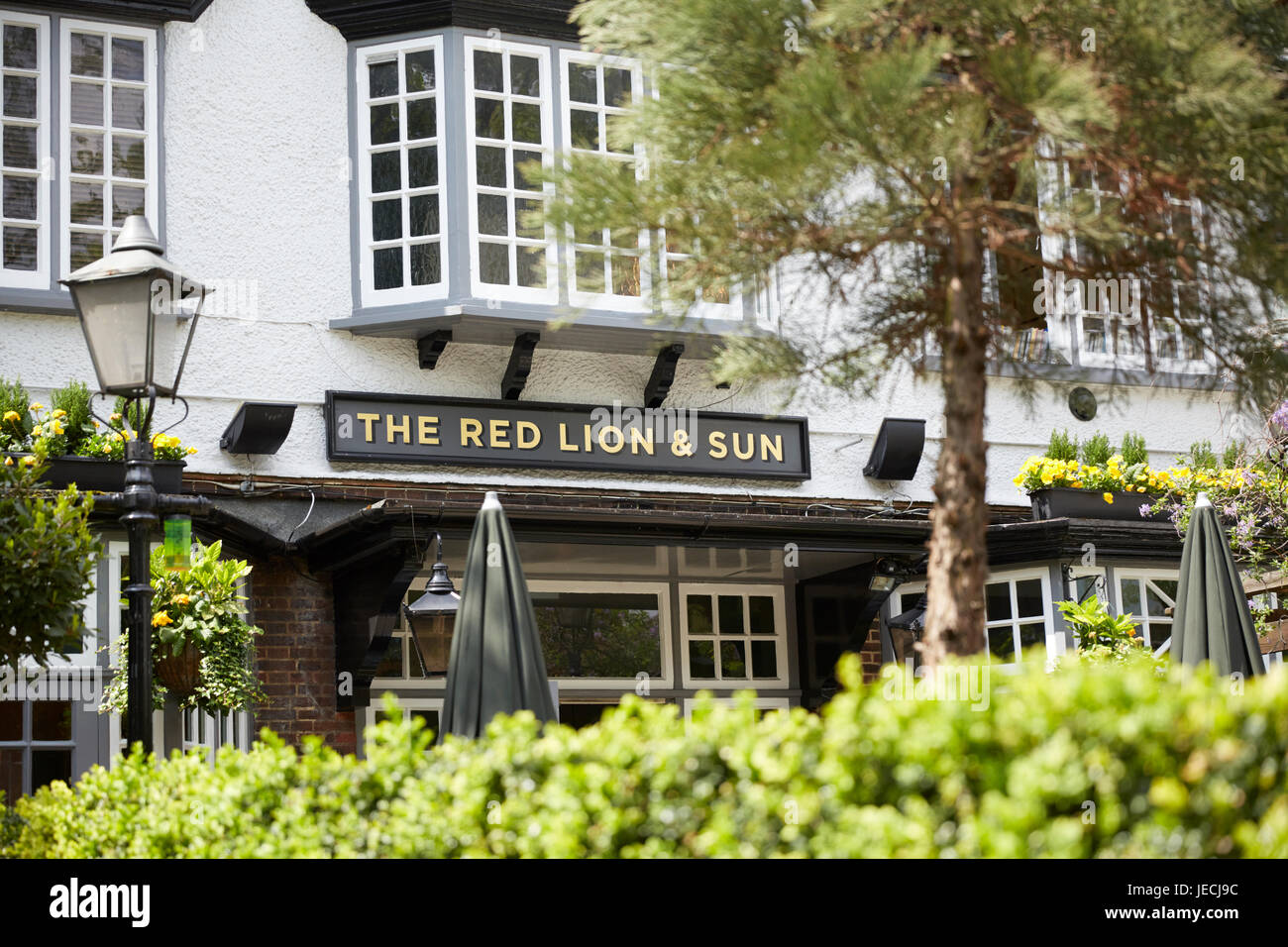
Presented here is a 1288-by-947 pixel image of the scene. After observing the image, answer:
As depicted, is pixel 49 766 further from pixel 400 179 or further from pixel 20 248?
pixel 400 179

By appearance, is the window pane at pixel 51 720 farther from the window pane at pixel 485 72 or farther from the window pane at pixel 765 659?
the window pane at pixel 765 659

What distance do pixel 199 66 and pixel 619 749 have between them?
314 inches

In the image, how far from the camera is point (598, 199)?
5566mm

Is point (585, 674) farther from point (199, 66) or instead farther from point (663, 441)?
point (199, 66)

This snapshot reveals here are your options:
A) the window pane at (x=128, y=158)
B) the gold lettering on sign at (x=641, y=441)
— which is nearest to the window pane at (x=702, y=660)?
the gold lettering on sign at (x=641, y=441)

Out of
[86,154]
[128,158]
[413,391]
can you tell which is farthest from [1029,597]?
[86,154]

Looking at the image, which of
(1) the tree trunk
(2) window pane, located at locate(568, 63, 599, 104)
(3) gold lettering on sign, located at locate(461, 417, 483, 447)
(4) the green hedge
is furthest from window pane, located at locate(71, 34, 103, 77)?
(1) the tree trunk

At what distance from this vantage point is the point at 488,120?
36.3 ft

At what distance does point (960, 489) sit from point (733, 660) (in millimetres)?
6906

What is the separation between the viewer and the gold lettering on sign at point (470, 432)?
10.8 m

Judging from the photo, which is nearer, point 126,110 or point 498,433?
point 126,110

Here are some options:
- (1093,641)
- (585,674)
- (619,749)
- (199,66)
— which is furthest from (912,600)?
(619,749)

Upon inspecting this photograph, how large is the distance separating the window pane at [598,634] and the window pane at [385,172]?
3.08 m

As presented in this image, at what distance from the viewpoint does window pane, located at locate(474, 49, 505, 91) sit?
36.3ft
